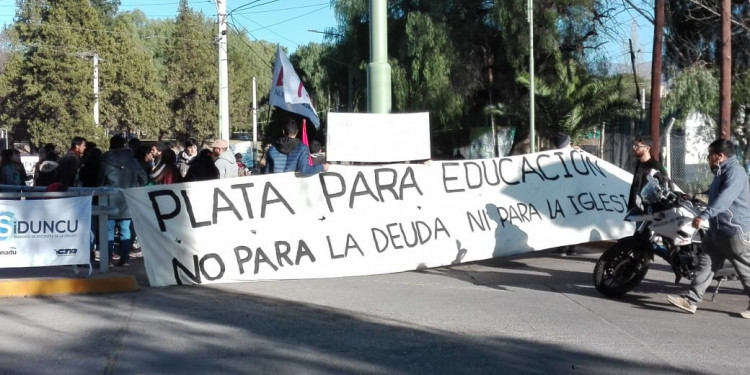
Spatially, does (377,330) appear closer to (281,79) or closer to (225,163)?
(225,163)

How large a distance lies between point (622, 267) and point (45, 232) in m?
6.08

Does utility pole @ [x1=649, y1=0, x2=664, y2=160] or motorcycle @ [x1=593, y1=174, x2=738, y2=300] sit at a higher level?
utility pole @ [x1=649, y1=0, x2=664, y2=160]

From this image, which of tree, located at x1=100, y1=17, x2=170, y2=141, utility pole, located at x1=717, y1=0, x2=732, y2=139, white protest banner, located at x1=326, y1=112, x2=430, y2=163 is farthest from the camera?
tree, located at x1=100, y1=17, x2=170, y2=141

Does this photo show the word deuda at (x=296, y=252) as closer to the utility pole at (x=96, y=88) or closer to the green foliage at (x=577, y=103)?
the green foliage at (x=577, y=103)

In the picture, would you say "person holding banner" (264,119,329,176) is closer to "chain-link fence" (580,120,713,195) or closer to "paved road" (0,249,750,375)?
"paved road" (0,249,750,375)

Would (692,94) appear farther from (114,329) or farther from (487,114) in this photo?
(114,329)

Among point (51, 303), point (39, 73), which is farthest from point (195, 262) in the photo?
point (39, 73)

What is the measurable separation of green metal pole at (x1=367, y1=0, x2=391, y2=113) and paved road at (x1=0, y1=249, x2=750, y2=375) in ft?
10.1

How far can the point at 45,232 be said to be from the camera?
9.16 m

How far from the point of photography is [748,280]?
308 inches

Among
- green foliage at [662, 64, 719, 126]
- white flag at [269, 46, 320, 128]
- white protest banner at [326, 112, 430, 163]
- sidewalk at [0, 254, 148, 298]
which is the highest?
green foliage at [662, 64, 719, 126]

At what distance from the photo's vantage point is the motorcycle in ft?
27.1

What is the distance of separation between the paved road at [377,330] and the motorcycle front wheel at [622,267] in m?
0.16

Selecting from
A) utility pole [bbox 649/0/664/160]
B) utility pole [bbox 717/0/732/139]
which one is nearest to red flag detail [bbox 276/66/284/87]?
utility pole [bbox 717/0/732/139]
